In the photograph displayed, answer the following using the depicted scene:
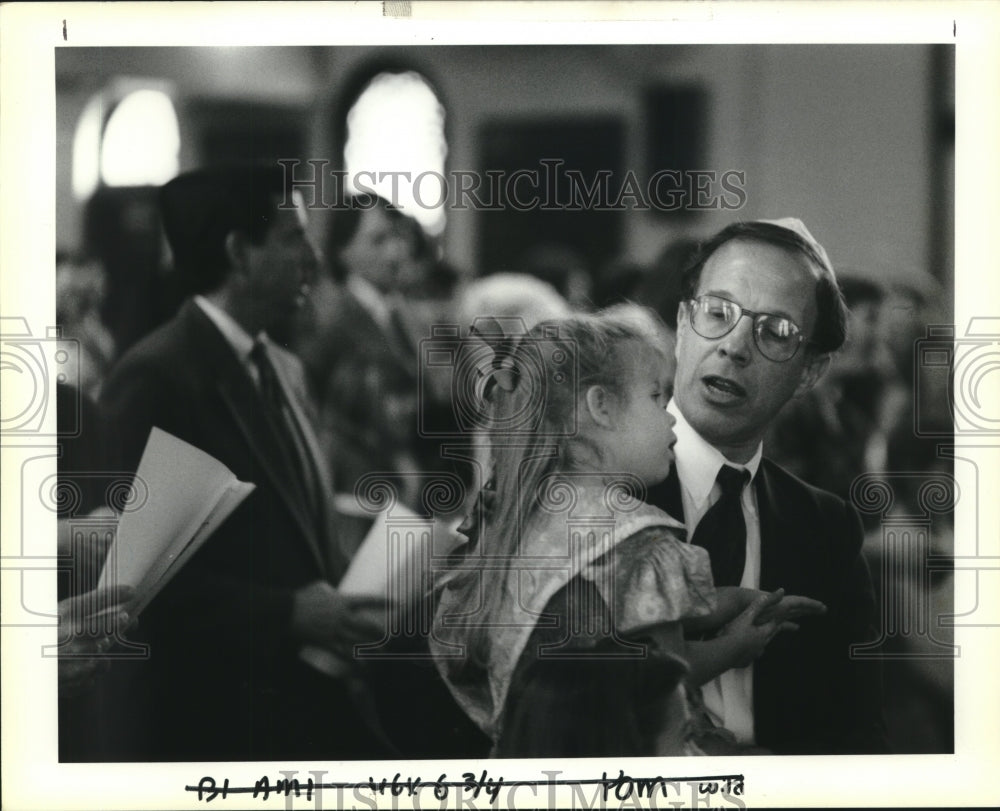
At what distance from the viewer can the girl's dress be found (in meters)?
4.31

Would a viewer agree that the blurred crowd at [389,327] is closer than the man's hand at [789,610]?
Yes

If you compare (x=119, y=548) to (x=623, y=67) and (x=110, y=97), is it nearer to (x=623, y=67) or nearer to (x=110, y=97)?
(x=110, y=97)

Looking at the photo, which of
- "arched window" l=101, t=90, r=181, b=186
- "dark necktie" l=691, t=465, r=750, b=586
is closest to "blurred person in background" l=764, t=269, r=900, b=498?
"dark necktie" l=691, t=465, r=750, b=586

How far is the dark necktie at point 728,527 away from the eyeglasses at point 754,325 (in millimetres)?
414

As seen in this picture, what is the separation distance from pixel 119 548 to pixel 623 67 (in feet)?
7.40

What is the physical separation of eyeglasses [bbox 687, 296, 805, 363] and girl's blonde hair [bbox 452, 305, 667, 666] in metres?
0.14

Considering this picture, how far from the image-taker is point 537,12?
14.2ft

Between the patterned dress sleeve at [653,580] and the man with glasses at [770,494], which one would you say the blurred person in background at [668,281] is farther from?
the patterned dress sleeve at [653,580]

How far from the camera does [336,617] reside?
14.1 ft

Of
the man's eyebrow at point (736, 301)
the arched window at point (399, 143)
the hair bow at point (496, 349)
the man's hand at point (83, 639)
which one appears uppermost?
the arched window at point (399, 143)

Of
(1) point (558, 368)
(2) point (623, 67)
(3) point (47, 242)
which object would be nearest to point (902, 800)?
(1) point (558, 368)

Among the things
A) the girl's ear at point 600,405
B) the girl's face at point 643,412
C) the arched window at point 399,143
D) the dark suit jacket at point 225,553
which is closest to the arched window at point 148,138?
the dark suit jacket at point 225,553

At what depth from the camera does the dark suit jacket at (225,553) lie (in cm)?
429

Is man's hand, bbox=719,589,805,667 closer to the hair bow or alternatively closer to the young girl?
the young girl
